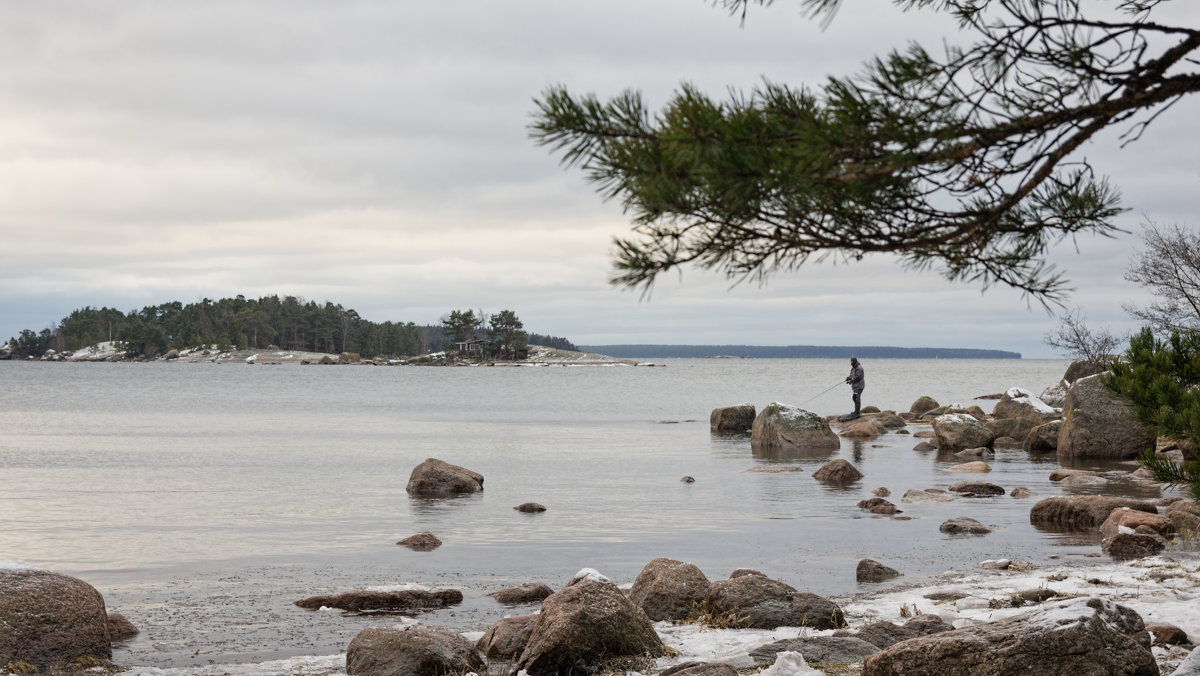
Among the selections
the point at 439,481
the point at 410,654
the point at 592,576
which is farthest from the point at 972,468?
the point at 410,654

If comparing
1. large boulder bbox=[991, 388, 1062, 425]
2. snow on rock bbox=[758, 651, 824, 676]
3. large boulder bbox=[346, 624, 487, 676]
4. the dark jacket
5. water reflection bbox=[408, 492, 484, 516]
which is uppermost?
the dark jacket

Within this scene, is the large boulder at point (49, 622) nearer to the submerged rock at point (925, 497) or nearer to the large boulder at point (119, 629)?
the large boulder at point (119, 629)

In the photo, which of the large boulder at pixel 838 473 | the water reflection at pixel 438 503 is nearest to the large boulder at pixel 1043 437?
the large boulder at pixel 838 473

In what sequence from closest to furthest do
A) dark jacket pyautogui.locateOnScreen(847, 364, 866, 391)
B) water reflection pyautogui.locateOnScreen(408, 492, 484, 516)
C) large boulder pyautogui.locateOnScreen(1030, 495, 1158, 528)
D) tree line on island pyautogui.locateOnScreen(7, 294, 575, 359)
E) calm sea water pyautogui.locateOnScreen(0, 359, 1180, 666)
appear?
calm sea water pyautogui.locateOnScreen(0, 359, 1180, 666) → large boulder pyautogui.locateOnScreen(1030, 495, 1158, 528) → water reflection pyautogui.locateOnScreen(408, 492, 484, 516) → dark jacket pyautogui.locateOnScreen(847, 364, 866, 391) → tree line on island pyautogui.locateOnScreen(7, 294, 575, 359)

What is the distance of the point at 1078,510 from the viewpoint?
49.6 ft

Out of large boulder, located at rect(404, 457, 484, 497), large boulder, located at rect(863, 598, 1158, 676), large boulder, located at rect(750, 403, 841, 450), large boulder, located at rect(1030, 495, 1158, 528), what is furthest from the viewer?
large boulder, located at rect(750, 403, 841, 450)

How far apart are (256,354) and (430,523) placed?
17790 centimetres

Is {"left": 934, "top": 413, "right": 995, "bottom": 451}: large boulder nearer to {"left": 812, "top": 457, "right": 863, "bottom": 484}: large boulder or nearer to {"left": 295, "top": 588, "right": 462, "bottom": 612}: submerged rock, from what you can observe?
{"left": 812, "top": 457, "right": 863, "bottom": 484}: large boulder

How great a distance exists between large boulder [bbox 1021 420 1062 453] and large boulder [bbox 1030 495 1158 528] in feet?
42.9

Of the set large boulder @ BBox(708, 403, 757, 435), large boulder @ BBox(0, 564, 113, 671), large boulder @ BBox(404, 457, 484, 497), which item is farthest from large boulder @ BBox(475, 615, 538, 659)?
large boulder @ BBox(708, 403, 757, 435)

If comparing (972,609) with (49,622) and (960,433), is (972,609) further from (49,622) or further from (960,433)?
(960,433)

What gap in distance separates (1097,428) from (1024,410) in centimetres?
606

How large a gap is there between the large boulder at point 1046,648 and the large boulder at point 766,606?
2.53 meters

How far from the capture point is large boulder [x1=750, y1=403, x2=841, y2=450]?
2952cm
